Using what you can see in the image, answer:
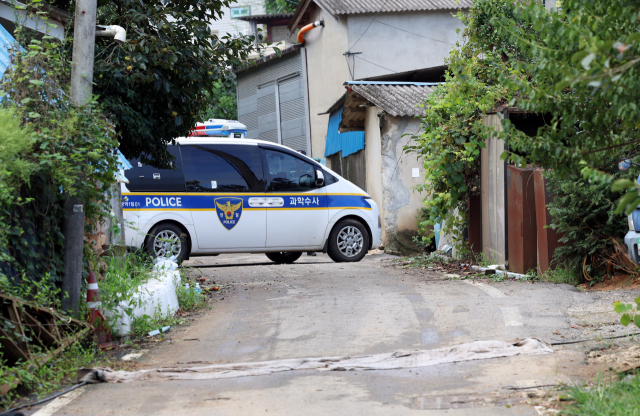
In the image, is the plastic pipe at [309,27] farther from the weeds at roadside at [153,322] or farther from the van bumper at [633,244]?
the van bumper at [633,244]

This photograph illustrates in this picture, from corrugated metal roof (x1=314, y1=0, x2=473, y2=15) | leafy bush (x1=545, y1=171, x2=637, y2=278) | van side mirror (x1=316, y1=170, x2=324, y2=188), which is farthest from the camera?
corrugated metal roof (x1=314, y1=0, x2=473, y2=15)

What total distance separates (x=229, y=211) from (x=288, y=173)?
135 cm

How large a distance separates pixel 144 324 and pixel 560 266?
5533mm

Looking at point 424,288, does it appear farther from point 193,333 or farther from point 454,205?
point 193,333

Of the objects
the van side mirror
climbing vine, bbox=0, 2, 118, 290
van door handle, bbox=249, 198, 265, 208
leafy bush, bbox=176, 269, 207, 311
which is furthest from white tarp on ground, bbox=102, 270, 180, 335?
the van side mirror

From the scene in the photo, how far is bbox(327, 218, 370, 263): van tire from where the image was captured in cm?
→ 1337

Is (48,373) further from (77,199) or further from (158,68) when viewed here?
(158,68)

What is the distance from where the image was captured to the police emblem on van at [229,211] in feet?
40.8

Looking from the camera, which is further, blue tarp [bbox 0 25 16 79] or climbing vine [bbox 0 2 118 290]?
blue tarp [bbox 0 25 16 79]

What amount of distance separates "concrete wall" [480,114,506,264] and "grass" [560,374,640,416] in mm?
6254

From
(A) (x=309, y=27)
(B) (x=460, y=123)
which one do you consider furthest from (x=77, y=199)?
(A) (x=309, y=27)

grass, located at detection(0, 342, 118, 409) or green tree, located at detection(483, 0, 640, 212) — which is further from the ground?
green tree, located at detection(483, 0, 640, 212)

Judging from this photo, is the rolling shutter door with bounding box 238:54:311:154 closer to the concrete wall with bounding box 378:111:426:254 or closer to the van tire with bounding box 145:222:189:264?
the concrete wall with bounding box 378:111:426:254

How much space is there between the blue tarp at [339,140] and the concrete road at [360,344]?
928 cm
